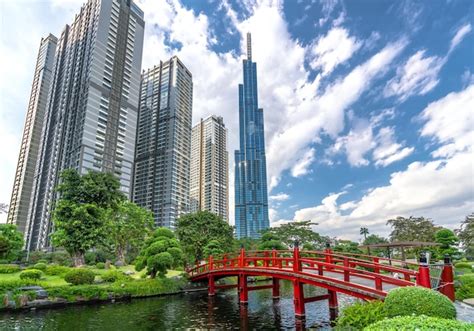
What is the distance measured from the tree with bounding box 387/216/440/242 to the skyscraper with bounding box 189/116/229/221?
323ft

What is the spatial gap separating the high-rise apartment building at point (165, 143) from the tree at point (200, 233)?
5771cm

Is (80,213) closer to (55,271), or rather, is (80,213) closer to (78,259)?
(78,259)

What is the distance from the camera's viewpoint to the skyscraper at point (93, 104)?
7381 centimetres

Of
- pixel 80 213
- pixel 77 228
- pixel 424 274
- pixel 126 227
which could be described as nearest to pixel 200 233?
pixel 126 227

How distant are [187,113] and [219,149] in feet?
106

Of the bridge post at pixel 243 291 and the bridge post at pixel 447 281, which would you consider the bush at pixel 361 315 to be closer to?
the bridge post at pixel 447 281

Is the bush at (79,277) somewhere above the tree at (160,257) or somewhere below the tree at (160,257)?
below

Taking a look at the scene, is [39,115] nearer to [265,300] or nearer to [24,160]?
[24,160]

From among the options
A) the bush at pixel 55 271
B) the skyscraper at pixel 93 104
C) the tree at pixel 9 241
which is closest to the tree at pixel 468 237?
the bush at pixel 55 271

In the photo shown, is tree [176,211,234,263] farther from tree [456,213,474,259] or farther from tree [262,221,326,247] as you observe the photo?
tree [456,213,474,259]

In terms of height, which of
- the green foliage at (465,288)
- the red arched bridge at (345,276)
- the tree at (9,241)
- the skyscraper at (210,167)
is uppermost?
the skyscraper at (210,167)

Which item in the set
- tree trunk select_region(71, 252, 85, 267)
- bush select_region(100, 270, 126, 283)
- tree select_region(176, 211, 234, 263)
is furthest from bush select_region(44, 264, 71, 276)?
tree select_region(176, 211, 234, 263)

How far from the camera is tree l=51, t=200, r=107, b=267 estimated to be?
2670 cm

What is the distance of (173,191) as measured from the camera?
9906 centimetres
